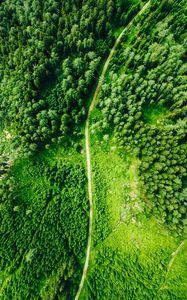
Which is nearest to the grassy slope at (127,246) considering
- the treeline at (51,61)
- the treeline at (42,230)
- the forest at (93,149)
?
the forest at (93,149)

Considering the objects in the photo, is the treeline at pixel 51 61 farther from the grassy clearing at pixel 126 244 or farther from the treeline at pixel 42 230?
the grassy clearing at pixel 126 244

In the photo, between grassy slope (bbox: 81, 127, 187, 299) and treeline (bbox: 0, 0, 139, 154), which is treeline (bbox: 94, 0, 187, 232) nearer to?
grassy slope (bbox: 81, 127, 187, 299)

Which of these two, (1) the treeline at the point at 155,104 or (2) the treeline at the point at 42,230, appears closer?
(2) the treeline at the point at 42,230

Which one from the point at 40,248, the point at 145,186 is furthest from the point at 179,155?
the point at 40,248

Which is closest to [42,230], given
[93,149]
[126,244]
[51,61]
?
[126,244]

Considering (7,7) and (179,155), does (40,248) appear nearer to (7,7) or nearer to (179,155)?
(179,155)

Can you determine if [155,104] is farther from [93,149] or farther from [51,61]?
[51,61]

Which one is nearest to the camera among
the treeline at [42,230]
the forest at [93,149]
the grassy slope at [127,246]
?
the treeline at [42,230]

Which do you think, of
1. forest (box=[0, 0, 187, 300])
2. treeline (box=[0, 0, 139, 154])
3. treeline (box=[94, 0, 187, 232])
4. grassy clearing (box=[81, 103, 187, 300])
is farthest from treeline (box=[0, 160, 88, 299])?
treeline (box=[94, 0, 187, 232])
